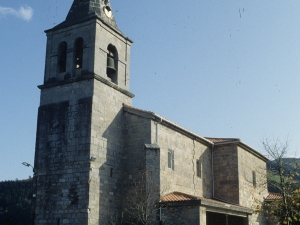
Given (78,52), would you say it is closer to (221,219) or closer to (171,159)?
(171,159)

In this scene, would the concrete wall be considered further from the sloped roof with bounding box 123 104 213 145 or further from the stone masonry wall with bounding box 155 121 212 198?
the stone masonry wall with bounding box 155 121 212 198

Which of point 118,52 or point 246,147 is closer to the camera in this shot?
point 118,52

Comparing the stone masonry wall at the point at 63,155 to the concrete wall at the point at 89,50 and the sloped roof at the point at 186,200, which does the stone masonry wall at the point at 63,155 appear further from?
the sloped roof at the point at 186,200

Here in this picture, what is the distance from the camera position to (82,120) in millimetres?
20812

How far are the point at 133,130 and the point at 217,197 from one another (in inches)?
321

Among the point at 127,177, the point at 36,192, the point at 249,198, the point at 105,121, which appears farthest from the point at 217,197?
the point at 36,192

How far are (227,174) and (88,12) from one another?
1307 centimetres

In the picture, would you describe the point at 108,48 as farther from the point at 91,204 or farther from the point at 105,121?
the point at 91,204

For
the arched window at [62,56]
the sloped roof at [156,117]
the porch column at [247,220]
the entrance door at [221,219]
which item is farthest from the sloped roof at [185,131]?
the porch column at [247,220]

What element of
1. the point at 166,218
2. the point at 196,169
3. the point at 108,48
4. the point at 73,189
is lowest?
the point at 166,218

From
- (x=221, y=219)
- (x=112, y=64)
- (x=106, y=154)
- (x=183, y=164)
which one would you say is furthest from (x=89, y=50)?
(x=221, y=219)

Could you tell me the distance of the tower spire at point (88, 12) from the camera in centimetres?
2311

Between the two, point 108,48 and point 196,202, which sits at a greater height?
point 108,48

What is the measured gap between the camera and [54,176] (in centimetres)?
2089
